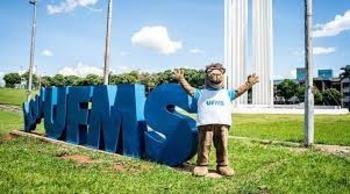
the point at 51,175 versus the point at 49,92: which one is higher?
the point at 49,92

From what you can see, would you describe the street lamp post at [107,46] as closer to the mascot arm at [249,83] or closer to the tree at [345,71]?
the mascot arm at [249,83]

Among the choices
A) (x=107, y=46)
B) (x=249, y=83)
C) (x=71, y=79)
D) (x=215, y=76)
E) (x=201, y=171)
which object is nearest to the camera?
(x=201, y=171)

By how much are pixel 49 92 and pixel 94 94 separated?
435 cm

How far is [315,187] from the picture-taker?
8984 millimetres

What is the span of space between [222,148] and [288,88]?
103357mm

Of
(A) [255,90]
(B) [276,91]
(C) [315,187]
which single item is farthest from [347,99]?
(C) [315,187]

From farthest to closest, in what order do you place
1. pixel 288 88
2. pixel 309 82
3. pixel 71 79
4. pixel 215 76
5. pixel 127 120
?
pixel 71 79, pixel 288 88, pixel 309 82, pixel 127 120, pixel 215 76

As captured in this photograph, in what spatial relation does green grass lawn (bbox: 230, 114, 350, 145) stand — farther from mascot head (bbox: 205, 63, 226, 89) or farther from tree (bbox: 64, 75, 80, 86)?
tree (bbox: 64, 75, 80, 86)

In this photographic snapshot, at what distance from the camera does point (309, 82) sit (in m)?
16.3

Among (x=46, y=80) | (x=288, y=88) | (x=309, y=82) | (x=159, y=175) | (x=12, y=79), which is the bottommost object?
(x=159, y=175)

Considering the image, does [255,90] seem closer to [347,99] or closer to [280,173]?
[347,99]

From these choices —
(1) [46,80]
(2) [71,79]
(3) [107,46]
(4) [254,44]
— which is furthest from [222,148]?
(1) [46,80]

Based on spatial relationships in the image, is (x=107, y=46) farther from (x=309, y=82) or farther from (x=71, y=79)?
(x=71, y=79)

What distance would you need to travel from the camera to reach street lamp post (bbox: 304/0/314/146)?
16.1 m
